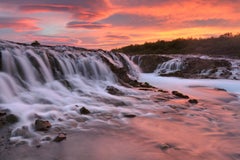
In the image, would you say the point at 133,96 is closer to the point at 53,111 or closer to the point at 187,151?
the point at 53,111

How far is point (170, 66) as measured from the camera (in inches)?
902

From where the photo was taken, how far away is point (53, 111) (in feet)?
22.2

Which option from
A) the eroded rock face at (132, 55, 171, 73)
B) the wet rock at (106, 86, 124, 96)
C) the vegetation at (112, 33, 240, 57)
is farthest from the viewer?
the vegetation at (112, 33, 240, 57)

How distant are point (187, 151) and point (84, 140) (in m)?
1.70

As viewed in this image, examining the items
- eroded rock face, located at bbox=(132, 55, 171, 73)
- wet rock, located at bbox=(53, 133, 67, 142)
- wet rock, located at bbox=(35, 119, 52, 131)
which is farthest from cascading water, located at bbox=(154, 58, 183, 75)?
wet rock, located at bbox=(53, 133, 67, 142)

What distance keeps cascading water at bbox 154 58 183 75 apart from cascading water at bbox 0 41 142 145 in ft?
31.3

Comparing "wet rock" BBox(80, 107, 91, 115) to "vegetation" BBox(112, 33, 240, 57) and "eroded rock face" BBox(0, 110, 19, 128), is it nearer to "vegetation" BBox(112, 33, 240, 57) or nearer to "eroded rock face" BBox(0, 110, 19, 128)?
"eroded rock face" BBox(0, 110, 19, 128)

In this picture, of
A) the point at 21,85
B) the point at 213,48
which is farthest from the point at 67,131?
the point at 213,48

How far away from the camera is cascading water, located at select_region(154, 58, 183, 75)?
22.2 metres

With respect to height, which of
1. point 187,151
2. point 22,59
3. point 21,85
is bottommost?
→ point 187,151

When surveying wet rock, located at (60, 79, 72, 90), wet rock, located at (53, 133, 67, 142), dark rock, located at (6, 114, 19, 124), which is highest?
wet rock, located at (60, 79, 72, 90)

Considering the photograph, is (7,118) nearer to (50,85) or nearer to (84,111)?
(84,111)

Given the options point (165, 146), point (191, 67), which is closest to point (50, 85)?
point (165, 146)

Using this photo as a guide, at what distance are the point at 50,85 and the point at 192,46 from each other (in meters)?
28.9
